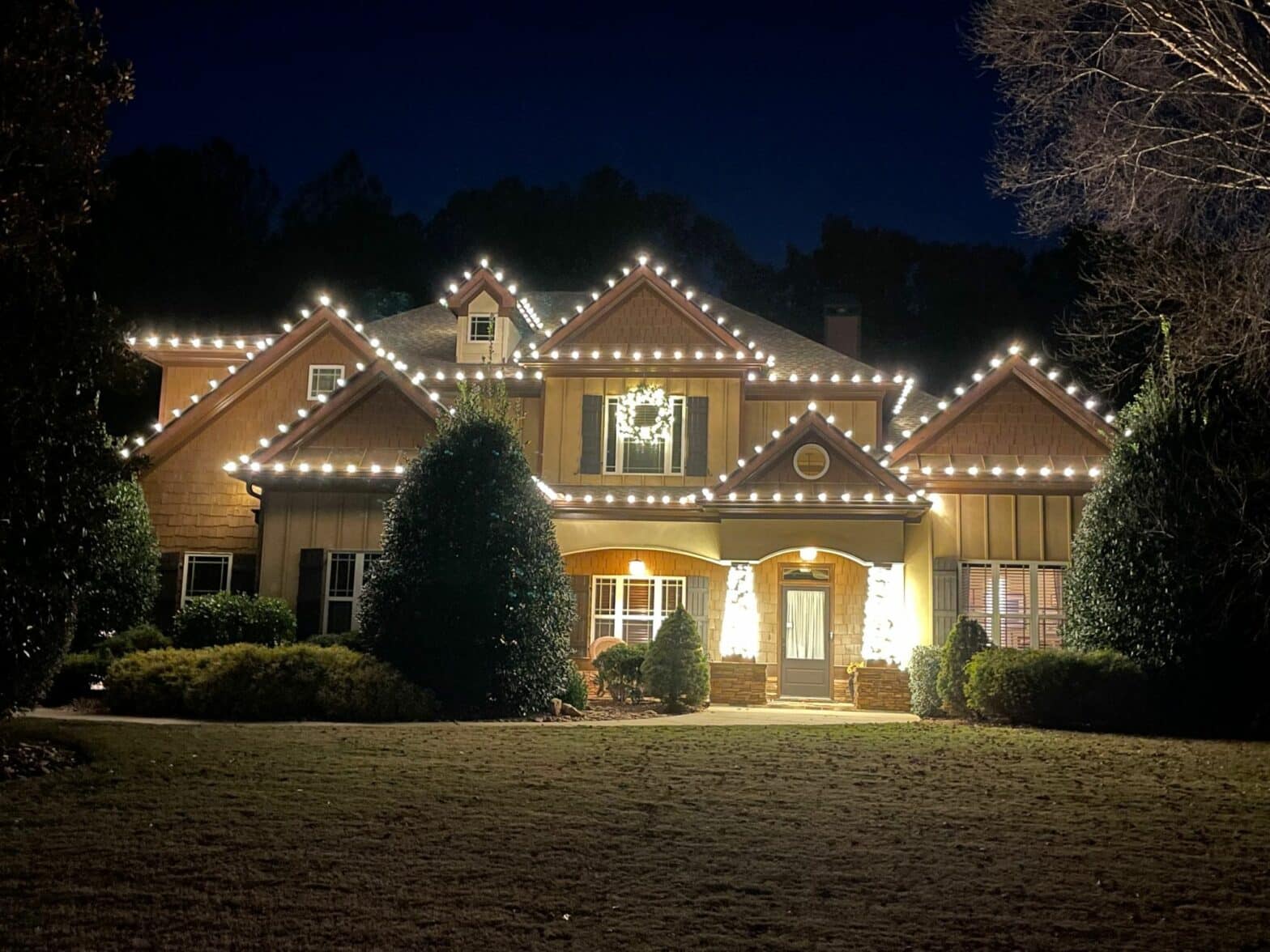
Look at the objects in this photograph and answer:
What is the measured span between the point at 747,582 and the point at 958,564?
328 centimetres

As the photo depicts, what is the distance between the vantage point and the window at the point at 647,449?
20172 millimetres

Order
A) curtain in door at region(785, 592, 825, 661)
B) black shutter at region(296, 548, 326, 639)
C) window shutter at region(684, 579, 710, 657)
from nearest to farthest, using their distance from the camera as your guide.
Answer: black shutter at region(296, 548, 326, 639), window shutter at region(684, 579, 710, 657), curtain in door at region(785, 592, 825, 661)

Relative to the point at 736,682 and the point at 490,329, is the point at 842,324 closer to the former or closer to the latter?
the point at 490,329

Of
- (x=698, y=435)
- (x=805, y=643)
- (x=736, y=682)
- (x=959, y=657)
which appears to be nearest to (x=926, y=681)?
(x=959, y=657)

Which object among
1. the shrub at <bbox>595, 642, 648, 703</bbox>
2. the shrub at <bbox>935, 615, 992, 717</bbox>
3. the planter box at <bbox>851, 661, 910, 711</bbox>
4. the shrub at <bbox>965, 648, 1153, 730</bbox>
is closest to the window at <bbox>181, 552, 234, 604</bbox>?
the shrub at <bbox>595, 642, 648, 703</bbox>

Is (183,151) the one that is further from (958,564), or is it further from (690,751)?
(690,751)

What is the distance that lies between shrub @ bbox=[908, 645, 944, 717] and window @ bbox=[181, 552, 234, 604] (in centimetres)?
1069

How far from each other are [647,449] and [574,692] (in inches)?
252

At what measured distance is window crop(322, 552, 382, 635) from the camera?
17.8 m

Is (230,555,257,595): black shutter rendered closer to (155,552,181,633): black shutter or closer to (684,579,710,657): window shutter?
(155,552,181,633): black shutter

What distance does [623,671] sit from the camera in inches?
650

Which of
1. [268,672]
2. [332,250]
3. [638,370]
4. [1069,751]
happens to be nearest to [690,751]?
[1069,751]

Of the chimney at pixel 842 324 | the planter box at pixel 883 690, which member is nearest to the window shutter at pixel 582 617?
the planter box at pixel 883 690

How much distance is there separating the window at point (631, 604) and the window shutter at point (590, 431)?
193cm
